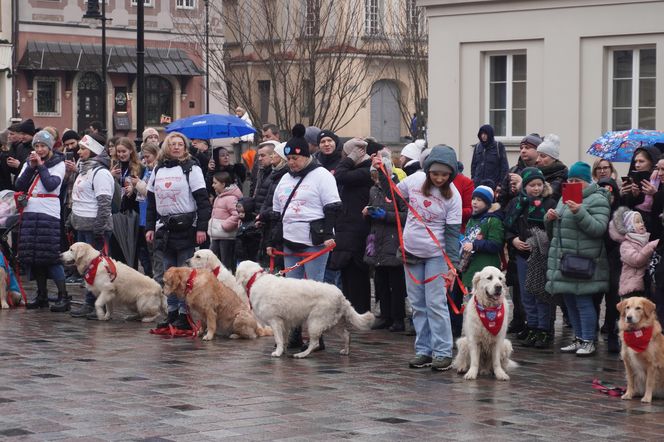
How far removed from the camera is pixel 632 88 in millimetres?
21719

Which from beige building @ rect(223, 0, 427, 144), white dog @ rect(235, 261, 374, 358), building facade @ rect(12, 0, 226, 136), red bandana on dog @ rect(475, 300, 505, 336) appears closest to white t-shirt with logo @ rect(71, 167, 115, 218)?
white dog @ rect(235, 261, 374, 358)

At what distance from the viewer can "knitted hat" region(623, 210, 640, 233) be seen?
12.5 metres

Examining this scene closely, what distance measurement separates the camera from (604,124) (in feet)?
72.7

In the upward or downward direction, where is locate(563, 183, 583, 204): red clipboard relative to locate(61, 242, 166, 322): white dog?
upward

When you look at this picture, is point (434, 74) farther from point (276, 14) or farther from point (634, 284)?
point (276, 14)

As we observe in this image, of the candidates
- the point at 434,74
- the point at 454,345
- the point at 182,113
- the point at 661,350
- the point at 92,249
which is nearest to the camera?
the point at 661,350

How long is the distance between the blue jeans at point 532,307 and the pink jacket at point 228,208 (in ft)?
13.6

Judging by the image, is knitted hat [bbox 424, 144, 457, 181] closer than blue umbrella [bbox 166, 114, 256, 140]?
Yes

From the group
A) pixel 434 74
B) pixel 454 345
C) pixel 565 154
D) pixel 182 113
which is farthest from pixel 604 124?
pixel 182 113

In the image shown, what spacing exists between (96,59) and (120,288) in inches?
1604

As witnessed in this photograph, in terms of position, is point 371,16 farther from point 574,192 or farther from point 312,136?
point 574,192

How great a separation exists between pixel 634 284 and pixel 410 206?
2354 millimetres

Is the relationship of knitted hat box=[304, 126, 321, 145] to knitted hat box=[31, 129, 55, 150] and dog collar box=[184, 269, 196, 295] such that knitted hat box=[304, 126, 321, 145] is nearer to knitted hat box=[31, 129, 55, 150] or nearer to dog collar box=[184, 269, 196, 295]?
dog collar box=[184, 269, 196, 295]

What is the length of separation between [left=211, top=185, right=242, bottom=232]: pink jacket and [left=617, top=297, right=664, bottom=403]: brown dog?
6.85m
